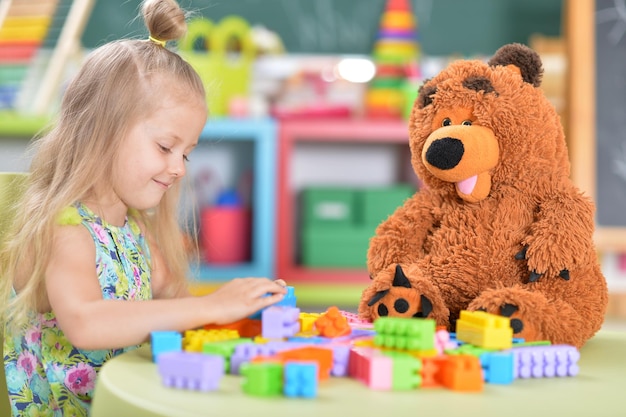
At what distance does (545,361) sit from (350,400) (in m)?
0.20

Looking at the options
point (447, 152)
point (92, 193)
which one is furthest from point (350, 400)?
point (92, 193)

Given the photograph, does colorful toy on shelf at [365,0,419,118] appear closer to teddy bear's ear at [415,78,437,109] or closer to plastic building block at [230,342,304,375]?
teddy bear's ear at [415,78,437,109]

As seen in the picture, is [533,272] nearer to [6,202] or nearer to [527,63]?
[527,63]

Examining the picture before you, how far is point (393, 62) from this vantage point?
2.71 metres

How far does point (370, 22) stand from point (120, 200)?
6.56ft

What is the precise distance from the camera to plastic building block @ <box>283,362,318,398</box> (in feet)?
2.00

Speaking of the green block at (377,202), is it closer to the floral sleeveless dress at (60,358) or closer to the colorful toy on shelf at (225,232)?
the colorful toy on shelf at (225,232)

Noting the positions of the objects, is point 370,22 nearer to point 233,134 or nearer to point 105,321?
point 233,134

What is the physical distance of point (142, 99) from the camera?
949mm

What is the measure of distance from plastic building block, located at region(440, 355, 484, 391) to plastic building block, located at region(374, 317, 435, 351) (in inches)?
1.5

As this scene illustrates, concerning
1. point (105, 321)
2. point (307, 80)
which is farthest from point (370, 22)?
point (105, 321)

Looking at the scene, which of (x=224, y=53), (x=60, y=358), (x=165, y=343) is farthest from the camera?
(x=224, y=53)

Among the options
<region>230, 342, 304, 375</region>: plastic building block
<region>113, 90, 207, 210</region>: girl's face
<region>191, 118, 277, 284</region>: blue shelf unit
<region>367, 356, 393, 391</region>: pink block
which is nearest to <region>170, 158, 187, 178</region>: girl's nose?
<region>113, 90, 207, 210</region>: girl's face

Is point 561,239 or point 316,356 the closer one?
point 316,356
